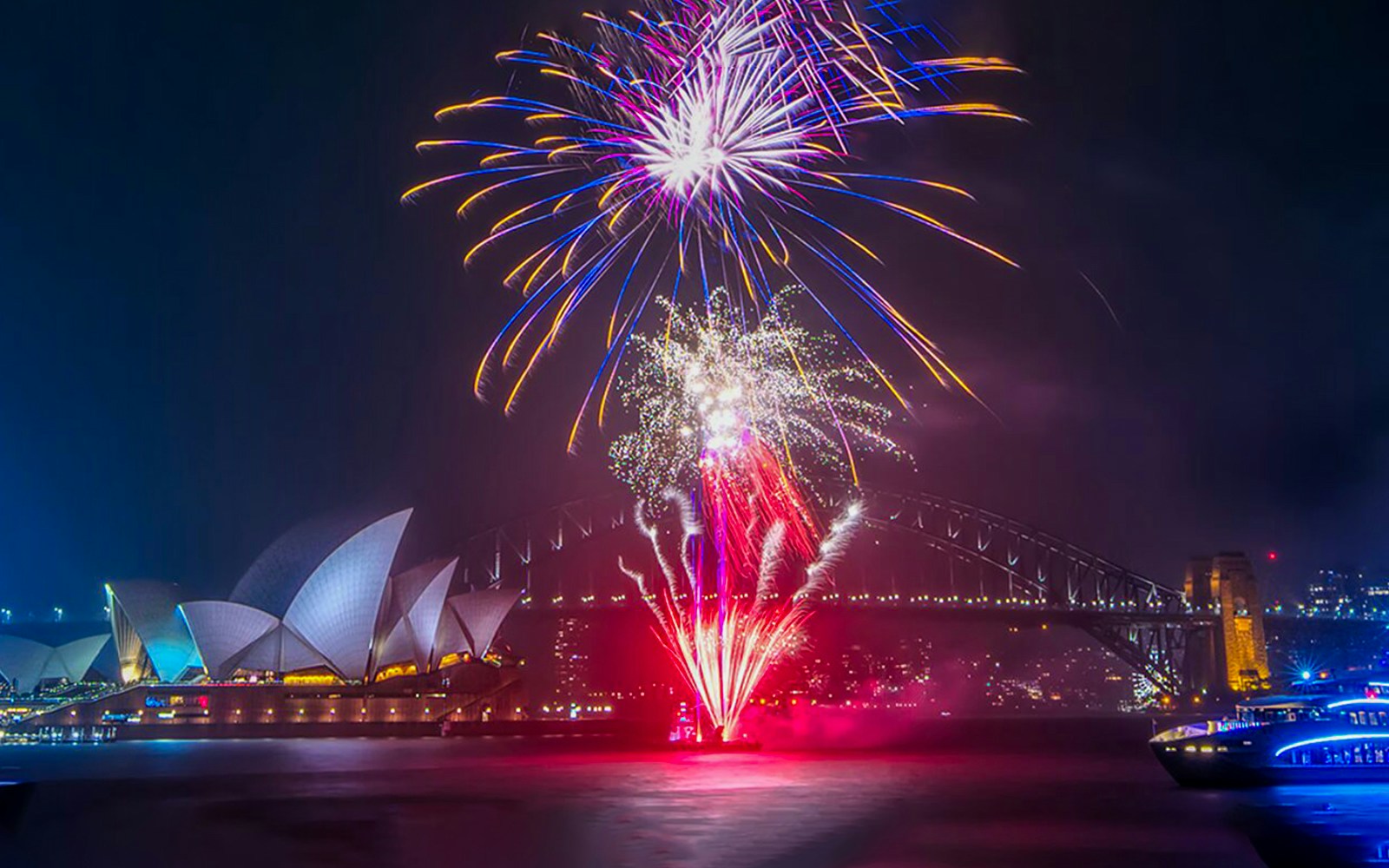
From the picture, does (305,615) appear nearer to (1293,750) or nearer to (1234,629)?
(1293,750)

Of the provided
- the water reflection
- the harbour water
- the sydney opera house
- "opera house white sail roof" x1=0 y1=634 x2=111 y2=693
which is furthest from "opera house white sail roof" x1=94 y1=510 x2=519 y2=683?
the water reflection

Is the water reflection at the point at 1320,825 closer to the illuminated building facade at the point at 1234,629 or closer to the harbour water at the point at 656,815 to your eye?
the harbour water at the point at 656,815

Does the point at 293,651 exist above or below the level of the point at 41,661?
above

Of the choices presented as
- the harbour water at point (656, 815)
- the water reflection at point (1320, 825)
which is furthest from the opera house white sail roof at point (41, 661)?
the water reflection at point (1320, 825)

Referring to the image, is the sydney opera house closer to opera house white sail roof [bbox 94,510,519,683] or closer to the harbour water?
opera house white sail roof [bbox 94,510,519,683]

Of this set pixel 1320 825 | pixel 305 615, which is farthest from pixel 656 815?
pixel 305 615
